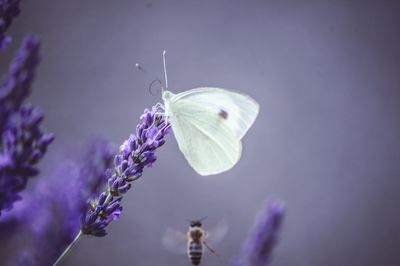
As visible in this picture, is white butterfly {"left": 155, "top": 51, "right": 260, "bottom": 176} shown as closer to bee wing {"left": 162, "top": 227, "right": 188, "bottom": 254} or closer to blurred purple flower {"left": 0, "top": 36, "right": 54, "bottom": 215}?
bee wing {"left": 162, "top": 227, "right": 188, "bottom": 254}

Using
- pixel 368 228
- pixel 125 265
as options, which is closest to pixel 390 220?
pixel 368 228

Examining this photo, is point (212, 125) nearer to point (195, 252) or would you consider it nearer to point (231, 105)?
point (231, 105)


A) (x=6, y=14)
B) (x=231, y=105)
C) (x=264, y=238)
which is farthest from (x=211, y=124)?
(x=6, y=14)

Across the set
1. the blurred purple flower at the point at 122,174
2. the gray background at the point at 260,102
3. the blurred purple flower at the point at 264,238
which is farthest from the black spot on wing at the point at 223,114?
the gray background at the point at 260,102

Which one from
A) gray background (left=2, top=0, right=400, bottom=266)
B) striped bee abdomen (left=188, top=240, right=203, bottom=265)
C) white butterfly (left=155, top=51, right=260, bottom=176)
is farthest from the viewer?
gray background (left=2, top=0, right=400, bottom=266)

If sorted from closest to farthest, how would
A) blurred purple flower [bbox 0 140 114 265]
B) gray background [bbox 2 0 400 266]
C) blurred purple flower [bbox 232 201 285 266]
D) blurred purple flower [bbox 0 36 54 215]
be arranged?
blurred purple flower [bbox 0 36 54 215], blurred purple flower [bbox 0 140 114 265], blurred purple flower [bbox 232 201 285 266], gray background [bbox 2 0 400 266]

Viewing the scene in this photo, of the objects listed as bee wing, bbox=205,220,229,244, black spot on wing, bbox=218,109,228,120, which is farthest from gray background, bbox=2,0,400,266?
bee wing, bbox=205,220,229,244
